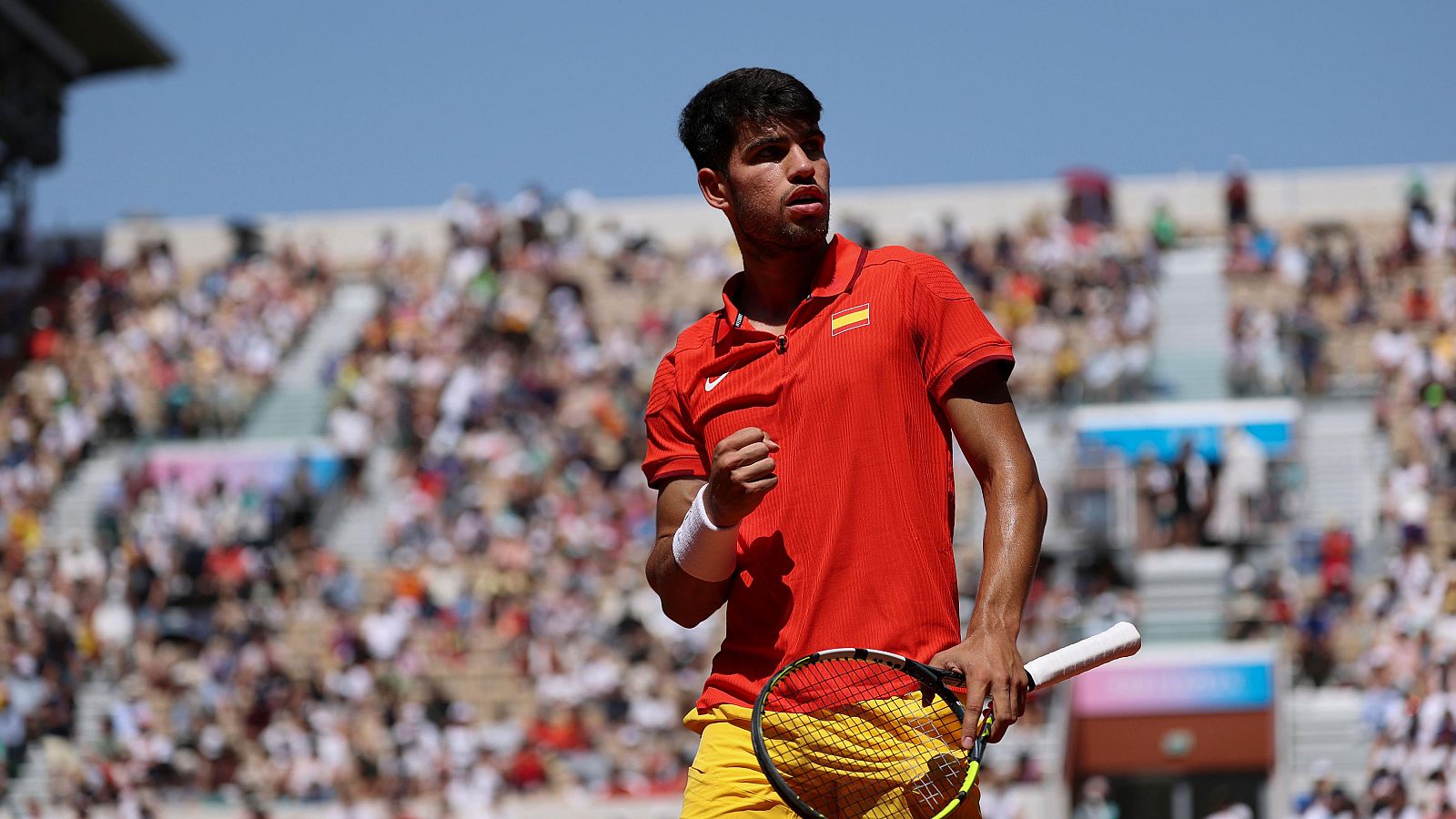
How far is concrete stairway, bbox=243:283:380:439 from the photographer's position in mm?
24359

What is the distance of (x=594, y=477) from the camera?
836 inches

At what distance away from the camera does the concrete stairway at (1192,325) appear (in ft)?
68.7

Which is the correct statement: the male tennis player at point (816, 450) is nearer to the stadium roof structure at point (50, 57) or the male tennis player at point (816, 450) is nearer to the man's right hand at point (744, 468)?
the man's right hand at point (744, 468)

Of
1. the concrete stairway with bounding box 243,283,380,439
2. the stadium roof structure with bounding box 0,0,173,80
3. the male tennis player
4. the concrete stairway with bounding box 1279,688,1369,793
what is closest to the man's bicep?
the male tennis player

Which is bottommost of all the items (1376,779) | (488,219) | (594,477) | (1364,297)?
(1376,779)

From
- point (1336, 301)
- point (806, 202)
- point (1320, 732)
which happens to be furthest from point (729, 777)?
point (1336, 301)

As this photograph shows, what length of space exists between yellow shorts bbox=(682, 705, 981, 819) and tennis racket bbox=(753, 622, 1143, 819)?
9 cm

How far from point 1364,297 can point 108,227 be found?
60.1ft

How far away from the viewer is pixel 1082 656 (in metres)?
3.34

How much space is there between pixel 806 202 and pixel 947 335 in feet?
1.27

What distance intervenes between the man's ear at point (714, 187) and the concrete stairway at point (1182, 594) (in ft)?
48.2

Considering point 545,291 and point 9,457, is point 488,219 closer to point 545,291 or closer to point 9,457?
point 545,291

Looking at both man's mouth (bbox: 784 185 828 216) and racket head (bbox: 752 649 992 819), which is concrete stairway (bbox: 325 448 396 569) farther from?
racket head (bbox: 752 649 992 819)

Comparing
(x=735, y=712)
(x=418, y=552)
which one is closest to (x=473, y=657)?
(x=418, y=552)
